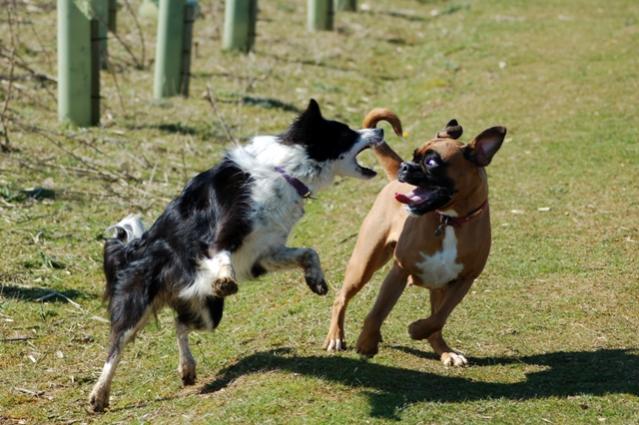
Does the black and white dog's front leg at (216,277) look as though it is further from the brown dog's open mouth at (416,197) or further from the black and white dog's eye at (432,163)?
the black and white dog's eye at (432,163)

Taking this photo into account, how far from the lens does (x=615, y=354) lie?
24.4 ft

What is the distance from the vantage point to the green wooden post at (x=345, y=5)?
22.3m

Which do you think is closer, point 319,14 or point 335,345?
point 335,345

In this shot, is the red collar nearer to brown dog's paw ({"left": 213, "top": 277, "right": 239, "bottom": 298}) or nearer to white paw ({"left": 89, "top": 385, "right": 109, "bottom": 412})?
brown dog's paw ({"left": 213, "top": 277, "right": 239, "bottom": 298})

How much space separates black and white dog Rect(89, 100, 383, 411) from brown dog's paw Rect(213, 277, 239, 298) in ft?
0.05

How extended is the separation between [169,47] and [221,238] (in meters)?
8.19

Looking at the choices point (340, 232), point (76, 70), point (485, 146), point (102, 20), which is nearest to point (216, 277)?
point (485, 146)

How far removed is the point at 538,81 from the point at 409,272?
9784 mm

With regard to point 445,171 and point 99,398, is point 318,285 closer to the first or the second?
point 445,171

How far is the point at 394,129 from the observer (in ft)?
25.8

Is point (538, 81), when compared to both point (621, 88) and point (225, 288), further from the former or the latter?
point (225, 288)

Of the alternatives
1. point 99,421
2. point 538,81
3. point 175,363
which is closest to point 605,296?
point 175,363

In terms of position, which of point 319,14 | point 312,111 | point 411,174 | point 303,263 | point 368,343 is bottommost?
point 368,343

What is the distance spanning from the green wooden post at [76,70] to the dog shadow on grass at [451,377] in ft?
20.3
